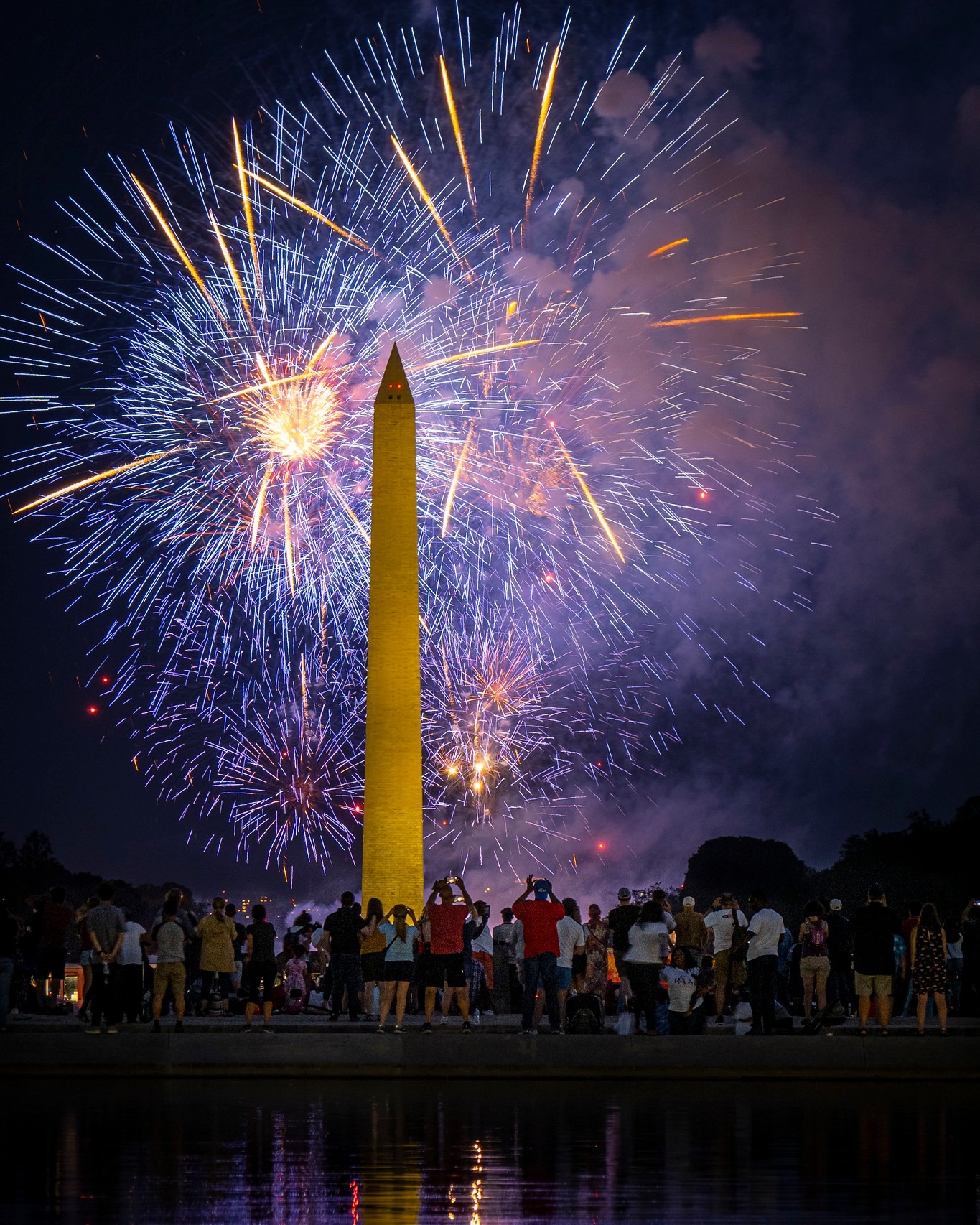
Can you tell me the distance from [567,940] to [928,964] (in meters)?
4.05

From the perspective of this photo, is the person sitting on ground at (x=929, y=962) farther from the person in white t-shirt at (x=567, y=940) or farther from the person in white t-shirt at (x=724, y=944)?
the person in white t-shirt at (x=567, y=940)

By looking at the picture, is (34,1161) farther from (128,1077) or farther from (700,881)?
(700,881)

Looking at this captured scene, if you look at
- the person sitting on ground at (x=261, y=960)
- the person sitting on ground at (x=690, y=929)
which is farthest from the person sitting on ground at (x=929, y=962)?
the person sitting on ground at (x=261, y=960)

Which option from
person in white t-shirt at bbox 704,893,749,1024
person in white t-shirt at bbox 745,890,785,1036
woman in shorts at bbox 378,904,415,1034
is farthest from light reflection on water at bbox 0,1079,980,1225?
person in white t-shirt at bbox 704,893,749,1024

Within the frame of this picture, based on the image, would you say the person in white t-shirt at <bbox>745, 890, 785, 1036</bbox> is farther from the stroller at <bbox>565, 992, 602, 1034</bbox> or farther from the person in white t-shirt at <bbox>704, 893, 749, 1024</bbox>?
the person in white t-shirt at <bbox>704, 893, 749, 1024</bbox>

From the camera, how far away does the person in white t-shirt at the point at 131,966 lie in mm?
19969

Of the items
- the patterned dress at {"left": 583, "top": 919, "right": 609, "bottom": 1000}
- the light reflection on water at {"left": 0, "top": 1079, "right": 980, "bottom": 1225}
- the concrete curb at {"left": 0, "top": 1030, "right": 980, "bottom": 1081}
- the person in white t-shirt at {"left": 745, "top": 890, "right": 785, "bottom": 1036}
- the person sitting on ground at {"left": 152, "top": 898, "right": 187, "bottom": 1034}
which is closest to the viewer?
the light reflection on water at {"left": 0, "top": 1079, "right": 980, "bottom": 1225}

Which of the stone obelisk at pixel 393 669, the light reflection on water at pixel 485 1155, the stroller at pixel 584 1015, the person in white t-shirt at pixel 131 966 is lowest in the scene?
A: the light reflection on water at pixel 485 1155

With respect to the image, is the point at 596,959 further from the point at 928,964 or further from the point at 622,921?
the point at 928,964

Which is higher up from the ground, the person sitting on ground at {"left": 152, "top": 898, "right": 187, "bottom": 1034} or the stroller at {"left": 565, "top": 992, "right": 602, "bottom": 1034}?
the person sitting on ground at {"left": 152, "top": 898, "right": 187, "bottom": 1034}

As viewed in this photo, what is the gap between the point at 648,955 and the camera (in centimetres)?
1861

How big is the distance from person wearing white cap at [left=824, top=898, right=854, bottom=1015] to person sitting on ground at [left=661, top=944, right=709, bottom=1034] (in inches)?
101

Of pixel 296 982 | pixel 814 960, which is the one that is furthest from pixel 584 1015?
pixel 296 982

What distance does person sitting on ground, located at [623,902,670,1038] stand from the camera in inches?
729
